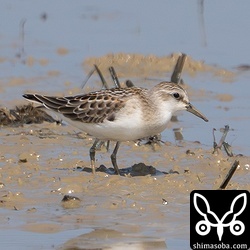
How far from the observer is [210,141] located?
1491cm

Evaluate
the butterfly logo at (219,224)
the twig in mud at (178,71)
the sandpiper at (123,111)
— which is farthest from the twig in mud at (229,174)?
the twig in mud at (178,71)

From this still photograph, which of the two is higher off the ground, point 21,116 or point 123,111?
point 123,111

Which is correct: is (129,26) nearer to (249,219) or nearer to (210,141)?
(210,141)

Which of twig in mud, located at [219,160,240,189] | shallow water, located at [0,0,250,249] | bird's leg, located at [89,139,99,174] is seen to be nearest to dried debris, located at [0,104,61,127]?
shallow water, located at [0,0,250,249]

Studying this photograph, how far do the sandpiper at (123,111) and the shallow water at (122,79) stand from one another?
0.52 m

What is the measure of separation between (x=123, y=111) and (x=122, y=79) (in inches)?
202

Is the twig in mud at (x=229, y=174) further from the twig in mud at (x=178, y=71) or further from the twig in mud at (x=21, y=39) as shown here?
the twig in mud at (x=21, y=39)

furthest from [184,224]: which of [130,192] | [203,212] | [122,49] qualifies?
[122,49]

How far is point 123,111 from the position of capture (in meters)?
12.9

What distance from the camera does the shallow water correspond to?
37.2 feet

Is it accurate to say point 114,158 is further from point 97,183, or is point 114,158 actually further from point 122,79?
point 122,79

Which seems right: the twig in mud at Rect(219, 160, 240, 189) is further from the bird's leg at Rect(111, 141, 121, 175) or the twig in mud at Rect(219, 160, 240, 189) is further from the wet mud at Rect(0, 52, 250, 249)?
the bird's leg at Rect(111, 141, 121, 175)

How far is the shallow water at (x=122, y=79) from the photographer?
447 inches

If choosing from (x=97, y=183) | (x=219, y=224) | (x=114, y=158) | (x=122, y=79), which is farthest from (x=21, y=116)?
(x=219, y=224)
